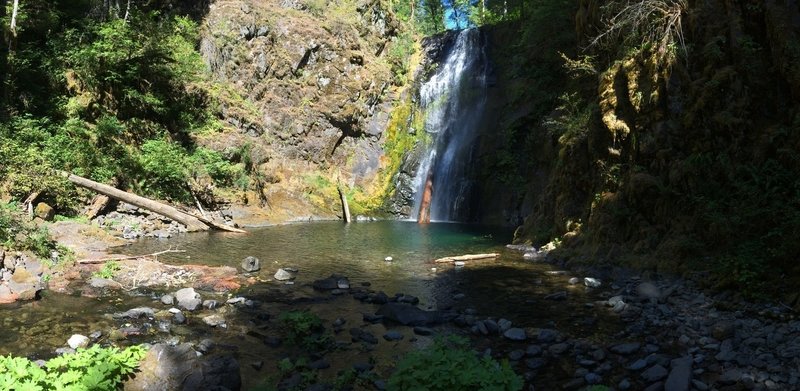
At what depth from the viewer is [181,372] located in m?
5.20

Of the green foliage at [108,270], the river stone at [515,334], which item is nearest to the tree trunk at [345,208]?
the green foliage at [108,270]

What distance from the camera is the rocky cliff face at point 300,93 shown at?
2766 centimetres

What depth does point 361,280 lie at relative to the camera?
11.6 m

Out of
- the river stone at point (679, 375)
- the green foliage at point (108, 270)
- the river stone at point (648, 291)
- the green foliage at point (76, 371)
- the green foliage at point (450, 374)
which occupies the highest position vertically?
the green foliage at point (450, 374)

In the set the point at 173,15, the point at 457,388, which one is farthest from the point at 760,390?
the point at 173,15

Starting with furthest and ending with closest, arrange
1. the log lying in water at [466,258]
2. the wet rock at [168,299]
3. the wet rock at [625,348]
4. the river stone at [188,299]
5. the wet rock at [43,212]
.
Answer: the wet rock at [43,212] < the log lying in water at [466,258] < the wet rock at [168,299] < the river stone at [188,299] < the wet rock at [625,348]

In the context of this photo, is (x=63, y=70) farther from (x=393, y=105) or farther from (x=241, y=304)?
(x=393, y=105)

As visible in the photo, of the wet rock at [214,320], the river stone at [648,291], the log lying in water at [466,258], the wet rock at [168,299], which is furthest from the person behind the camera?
the log lying in water at [466,258]

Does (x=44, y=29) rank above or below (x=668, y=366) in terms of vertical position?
above

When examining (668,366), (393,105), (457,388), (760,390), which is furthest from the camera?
(393,105)

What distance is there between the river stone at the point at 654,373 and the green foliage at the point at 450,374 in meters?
2.78

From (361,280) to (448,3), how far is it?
46072mm

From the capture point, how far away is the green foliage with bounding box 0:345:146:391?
3.88 m

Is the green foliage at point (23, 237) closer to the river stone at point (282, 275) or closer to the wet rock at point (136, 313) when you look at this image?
the wet rock at point (136, 313)
